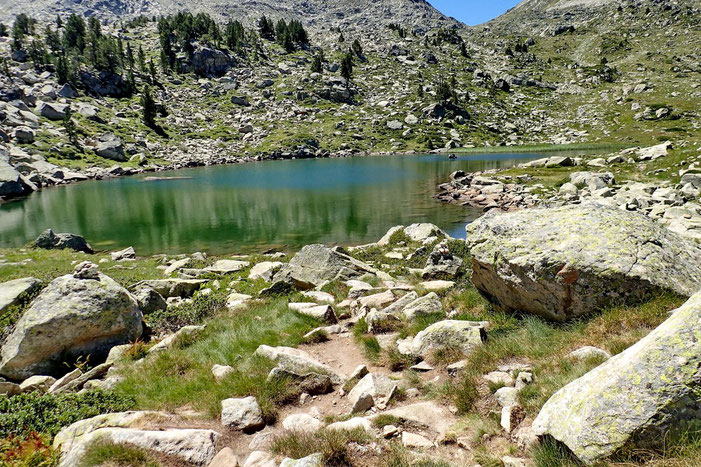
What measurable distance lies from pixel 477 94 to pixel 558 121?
4108 centimetres

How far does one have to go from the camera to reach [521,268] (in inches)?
323

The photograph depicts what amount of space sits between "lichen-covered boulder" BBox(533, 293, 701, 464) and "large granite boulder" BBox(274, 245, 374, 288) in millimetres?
12152

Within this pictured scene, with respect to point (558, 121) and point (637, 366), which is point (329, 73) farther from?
point (637, 366)

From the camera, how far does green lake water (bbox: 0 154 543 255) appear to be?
35.5 meters

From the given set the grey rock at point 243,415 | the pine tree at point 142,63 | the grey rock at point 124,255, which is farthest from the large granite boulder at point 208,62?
the grey rock at point 243,415

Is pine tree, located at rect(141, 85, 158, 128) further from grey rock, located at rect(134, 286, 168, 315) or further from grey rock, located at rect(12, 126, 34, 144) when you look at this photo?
grey rock, located at rect(134, 286, 168, 315)

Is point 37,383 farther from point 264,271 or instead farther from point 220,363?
point 264,271

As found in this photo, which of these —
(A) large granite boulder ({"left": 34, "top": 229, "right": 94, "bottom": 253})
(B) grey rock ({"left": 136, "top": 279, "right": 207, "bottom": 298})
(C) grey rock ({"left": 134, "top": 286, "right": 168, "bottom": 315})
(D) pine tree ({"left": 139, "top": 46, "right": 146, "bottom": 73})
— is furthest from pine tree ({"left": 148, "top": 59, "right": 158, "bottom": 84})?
(C) grey rock ({"left": 134, "top": 286, "right": 168, "bottom": 315})

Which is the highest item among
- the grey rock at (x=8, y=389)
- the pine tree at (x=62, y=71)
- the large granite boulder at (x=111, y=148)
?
the pine tree at (x=62, y=71)

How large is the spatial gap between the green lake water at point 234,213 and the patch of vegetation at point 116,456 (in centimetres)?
2669

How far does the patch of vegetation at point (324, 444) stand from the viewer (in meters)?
5.11

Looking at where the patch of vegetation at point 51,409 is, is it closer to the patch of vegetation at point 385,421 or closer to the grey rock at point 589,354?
the patch of vegetation at point 385,421

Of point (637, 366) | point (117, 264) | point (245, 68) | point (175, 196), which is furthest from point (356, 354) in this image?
point (245, 68)

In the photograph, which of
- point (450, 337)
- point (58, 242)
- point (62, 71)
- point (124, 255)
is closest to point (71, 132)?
point (62, 71)
